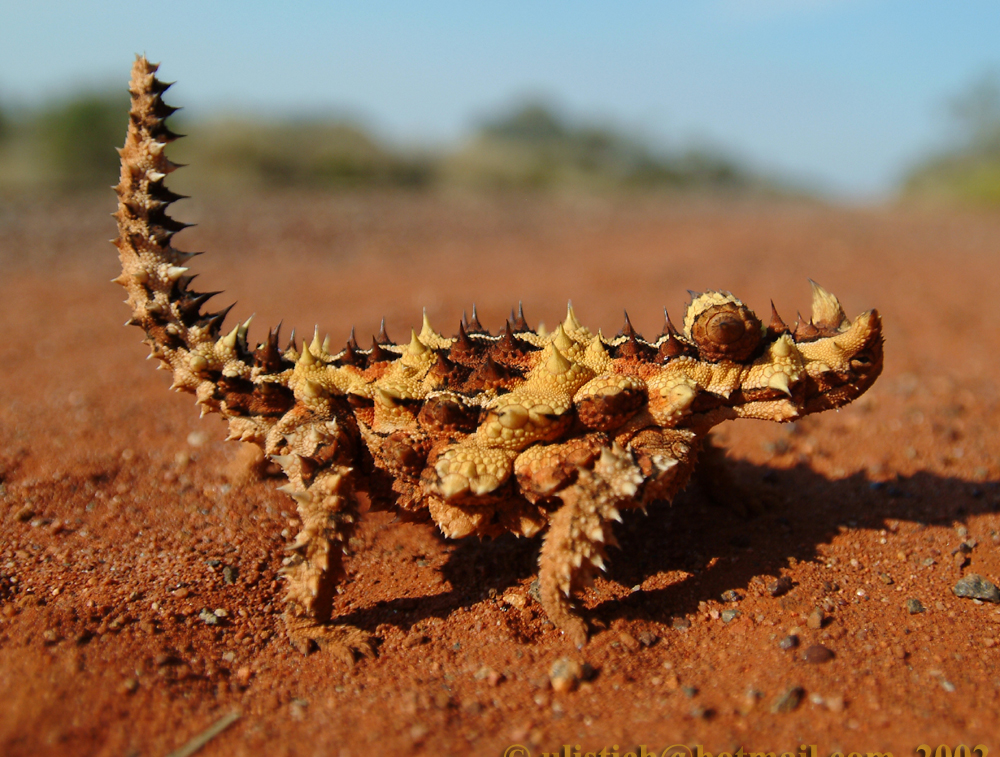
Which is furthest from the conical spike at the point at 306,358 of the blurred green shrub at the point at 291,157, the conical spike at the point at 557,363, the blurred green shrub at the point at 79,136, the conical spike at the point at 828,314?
the blurred green shrub at the point at 79,136

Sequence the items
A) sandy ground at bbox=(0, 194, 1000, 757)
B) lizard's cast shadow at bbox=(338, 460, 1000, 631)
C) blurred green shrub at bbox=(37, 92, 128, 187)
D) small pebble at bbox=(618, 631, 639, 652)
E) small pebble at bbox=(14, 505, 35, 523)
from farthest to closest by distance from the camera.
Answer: blurred green shrub at bbox=(37, 92, 128, 187), small pebble at bbox=(14, 505, 35, 523), lizard's cast shadow at bbox=(338, 460, 1000, 631), small pebble at bbox=(618, 631, 639, 652), sandy ground at bbox=(0, 194, 1000, 757)

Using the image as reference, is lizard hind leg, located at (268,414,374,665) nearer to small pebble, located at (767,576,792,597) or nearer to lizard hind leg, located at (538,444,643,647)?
lizard hind leg, located at (538,444,643,647)

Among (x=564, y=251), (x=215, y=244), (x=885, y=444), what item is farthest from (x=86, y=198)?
(x=885, y=444)

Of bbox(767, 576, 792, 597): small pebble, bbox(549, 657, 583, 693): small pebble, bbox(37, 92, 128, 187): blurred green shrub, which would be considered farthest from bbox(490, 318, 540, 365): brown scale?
bbox(37, 92, 128, 187): blurred green shrub

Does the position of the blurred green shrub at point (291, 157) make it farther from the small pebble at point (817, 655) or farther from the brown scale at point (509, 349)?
the small pebble at point (817, 655)

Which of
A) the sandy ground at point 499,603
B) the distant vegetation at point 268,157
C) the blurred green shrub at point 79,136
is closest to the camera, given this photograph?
the sandy ground at point 499,603
